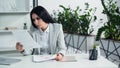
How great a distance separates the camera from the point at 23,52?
89.7 inches

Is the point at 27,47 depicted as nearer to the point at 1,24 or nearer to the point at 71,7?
the point at 1,24

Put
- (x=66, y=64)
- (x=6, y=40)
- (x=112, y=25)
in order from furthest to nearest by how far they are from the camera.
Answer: (x=6, y=40), (x=112, y=25), (x=66, y=64)

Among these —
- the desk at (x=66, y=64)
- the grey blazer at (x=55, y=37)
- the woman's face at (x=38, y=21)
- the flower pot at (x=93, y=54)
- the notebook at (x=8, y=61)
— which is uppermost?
the woman's face at (x=38, y=21)

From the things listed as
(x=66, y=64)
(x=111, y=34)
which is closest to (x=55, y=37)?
(x=66, y=64)

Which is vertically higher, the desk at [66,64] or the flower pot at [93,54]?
the flower pot at [93,54]

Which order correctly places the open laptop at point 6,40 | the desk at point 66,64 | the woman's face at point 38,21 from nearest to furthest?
the desk at point 66,64 < the woman's face at point 38,21 < the open laptop at point 6,40

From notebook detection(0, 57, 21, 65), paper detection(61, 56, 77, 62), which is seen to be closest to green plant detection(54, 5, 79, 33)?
paper detection(61, 56, 77, 62)

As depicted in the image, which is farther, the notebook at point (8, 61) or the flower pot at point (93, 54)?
the flower pot at point (93, 54)

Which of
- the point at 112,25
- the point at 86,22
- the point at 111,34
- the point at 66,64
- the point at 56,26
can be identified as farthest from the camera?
the point at 86,22

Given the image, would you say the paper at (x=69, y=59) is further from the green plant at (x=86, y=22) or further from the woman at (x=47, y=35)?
the green plant at (x=86, y=22)

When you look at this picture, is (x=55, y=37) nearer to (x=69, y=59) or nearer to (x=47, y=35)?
(x=47, y=35)

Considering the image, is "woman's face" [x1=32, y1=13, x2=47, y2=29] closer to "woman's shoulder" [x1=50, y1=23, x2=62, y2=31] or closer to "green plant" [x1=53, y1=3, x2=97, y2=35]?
"woman's shoulder" [x1=50, y1=23, x2=62, y2=31]

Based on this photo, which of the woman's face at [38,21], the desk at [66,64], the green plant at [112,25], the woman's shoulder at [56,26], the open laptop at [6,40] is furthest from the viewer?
the open laptop at [6,40]

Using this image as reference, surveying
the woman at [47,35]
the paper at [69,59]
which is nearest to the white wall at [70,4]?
the woman at [47,35]
